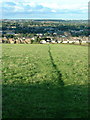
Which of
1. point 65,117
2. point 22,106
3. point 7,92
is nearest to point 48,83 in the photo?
point 7,92

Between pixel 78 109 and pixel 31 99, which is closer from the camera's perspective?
pixel 78 109

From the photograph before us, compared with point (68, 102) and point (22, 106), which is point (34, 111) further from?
point (68, 102)

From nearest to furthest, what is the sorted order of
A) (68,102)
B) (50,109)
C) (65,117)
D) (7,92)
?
1. (65,117)
2. (50,109)
3. (68,102)
4. (7,92)

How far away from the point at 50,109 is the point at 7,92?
3915 mm

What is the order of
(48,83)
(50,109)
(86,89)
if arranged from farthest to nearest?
(48,83)
(86,89)
(50,109)

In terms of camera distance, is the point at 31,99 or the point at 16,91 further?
the point at 16,91

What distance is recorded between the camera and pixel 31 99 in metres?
13.6

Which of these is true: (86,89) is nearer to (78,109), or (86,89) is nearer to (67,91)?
(67,91)

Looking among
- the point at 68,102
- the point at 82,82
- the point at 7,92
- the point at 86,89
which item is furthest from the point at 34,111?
the point at 82,82

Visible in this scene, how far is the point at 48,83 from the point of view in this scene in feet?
58.8

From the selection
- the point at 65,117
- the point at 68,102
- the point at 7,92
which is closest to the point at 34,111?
the point at 65,117

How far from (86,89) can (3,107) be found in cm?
667

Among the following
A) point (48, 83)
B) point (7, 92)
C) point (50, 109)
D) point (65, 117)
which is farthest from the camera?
point (48, 83)

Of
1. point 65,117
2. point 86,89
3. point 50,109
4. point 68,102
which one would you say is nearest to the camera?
point 65,117
